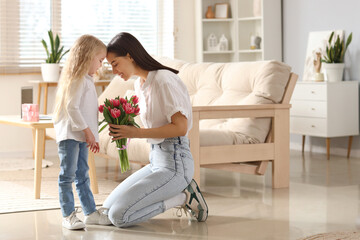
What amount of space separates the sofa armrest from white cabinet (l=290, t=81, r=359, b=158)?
1606 mm

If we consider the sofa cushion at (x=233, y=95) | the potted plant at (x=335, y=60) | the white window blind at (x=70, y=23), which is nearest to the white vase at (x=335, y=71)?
the potted plant at (x=335, y=60)

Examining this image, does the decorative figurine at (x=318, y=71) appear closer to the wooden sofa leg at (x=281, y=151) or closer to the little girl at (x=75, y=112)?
the wooden sofa leg at (x=281, y=151)

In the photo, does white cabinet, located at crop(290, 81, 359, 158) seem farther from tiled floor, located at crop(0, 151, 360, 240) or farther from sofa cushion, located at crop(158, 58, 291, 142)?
sofa cushion, located at crop(158, 58, 291, 142)

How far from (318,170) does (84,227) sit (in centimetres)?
258

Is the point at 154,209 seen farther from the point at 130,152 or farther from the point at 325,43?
the point at 325,43

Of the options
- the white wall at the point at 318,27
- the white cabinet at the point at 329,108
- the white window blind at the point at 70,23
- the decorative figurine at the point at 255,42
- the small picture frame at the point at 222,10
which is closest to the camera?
the white cabinet at the point at 329,108

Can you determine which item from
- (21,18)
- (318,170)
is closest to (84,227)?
(318,170)

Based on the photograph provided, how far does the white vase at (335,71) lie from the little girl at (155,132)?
305 centimetres

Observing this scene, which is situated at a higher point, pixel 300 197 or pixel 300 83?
pixel 300 83

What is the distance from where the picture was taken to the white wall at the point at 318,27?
235 inches

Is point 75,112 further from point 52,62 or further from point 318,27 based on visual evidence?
point 318,27

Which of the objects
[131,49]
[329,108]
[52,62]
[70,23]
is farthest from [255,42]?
[131,49]

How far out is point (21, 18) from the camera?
650cm

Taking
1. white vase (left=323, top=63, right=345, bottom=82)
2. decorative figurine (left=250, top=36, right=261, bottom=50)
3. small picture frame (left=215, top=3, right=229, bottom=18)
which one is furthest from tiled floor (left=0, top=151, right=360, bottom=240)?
small picture frame (left=215, top=3, right=229, bottom=18)
